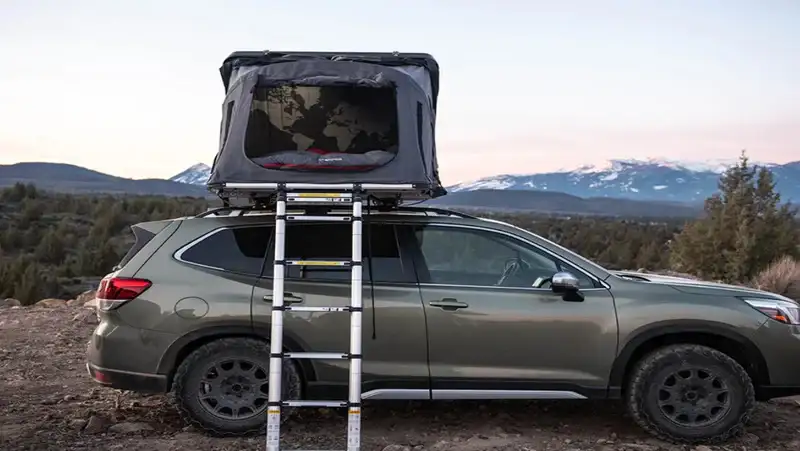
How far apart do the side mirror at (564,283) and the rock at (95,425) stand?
3634 millimetres

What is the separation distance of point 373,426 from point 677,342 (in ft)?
8.00

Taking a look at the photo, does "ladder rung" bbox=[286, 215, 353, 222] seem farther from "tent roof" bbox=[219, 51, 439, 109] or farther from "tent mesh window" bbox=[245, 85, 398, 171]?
"tent roof" bbox=[219, 51, 439, 109]

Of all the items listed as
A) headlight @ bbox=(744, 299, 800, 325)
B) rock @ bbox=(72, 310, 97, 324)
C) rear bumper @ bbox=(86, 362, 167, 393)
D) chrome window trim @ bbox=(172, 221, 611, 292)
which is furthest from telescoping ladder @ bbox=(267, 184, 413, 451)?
rock @ bbox=(72, 310, 97, 324)

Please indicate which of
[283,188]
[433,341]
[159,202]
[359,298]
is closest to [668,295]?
[433,341]

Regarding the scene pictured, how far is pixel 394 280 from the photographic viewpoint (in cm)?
607

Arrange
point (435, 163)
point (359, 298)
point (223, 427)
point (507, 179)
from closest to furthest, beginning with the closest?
1. point (359, 298)
2. point (223, 427)
3. point (435, 163)
4. point (507, 179)

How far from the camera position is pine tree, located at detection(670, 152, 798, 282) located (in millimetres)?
20078

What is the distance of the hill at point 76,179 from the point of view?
105 metres

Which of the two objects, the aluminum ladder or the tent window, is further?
the tent window

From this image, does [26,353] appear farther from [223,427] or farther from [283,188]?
[283,188]

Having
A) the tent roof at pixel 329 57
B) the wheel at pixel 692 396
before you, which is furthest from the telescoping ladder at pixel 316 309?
the wheel at pixel 692 396

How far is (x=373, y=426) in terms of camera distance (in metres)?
6.36

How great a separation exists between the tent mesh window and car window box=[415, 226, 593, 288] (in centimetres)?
95

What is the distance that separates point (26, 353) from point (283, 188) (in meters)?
4.95
